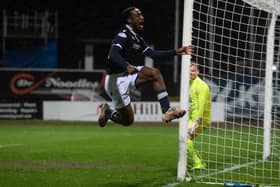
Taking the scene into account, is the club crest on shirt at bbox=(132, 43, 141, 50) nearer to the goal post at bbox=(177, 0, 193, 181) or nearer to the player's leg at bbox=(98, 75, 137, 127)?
the player's leg at bbox=(98, 75, 137, 127)

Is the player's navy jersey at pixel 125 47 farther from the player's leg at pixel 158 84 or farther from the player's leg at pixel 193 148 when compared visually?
the player's leg at pixel 193 148

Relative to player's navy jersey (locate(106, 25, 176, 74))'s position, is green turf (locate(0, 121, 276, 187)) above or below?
below

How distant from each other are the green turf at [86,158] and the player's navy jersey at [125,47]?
1878 mm

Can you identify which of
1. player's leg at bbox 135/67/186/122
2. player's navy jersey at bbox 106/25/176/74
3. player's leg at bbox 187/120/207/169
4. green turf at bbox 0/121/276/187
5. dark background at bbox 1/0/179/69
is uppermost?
dark background at bbox 1/0/179/69

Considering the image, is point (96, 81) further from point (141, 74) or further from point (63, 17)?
point (141, 74)

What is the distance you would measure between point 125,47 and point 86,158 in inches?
219

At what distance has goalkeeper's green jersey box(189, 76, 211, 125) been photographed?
1343 centimetres

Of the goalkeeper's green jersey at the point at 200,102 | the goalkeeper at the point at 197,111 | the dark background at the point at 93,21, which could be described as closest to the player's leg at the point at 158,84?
the goalkeeper at the point at 197,111

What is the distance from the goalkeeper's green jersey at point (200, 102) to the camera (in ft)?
44.1

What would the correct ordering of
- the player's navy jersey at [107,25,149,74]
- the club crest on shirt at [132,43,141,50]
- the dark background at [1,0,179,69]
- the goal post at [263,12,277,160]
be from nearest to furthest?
the player's navy jersey at [107,25,149,74] < the club crest on shirt at [132,43,141,50] < the goal post at [263,12,277,160] < the dark background at [1,0,179,69]

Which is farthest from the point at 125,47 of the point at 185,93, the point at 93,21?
the point at 93,21

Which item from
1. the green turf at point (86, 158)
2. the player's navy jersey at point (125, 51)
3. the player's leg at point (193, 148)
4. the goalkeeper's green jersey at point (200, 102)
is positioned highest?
the player's navy jersey at point (125, 51)

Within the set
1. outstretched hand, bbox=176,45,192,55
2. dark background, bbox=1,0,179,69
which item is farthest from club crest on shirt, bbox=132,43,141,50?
dark background, bbox=1,0,179,69

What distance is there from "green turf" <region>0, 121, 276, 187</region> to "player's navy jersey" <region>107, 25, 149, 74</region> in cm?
188
